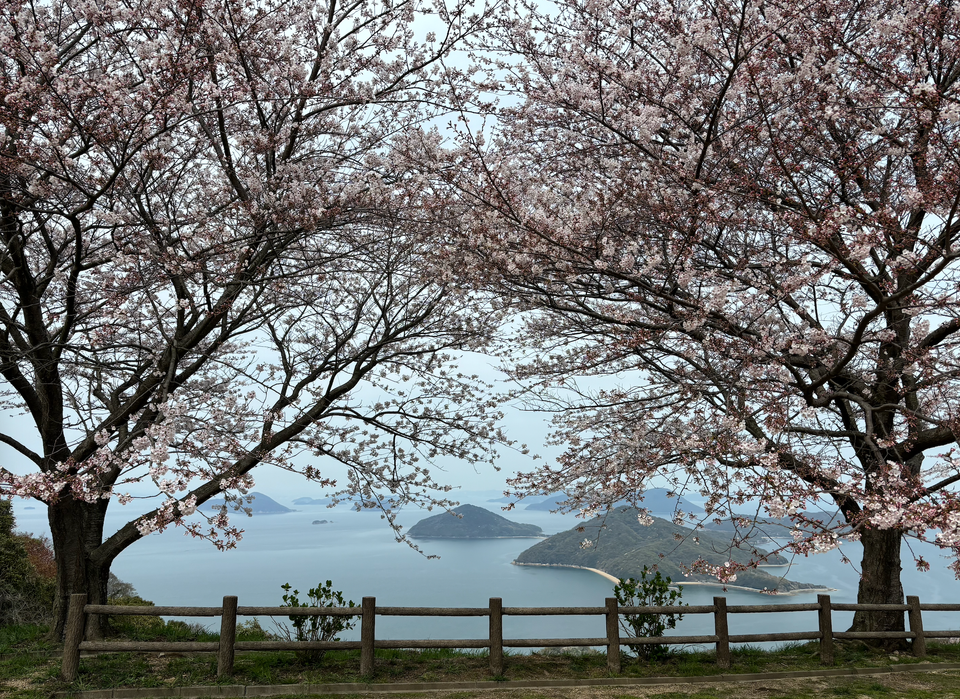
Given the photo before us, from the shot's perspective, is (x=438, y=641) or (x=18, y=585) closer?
(x=438, y=641)

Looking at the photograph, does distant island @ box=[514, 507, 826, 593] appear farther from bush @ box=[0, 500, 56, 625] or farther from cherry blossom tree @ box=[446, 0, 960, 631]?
bush @ box=[0, 500, 56, 625]

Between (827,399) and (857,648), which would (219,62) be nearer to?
(827,399)

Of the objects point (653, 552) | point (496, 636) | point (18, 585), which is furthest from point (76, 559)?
point (653, 552)

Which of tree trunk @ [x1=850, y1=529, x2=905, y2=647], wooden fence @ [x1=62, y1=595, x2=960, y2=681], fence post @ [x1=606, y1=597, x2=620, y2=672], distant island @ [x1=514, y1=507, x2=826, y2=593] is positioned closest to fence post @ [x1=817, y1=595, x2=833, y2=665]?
wooden fence @ [x1=62, y1=595, x2=960, y2=681]

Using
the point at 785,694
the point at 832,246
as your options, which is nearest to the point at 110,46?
the point at 832,246

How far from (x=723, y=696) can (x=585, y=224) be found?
6277 mm

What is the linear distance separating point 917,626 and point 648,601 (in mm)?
4554

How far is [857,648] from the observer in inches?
393

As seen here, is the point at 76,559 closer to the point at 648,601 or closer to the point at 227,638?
the point at 227,638

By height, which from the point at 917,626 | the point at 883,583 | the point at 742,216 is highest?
the point at 742,216

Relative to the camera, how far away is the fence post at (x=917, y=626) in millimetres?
9672

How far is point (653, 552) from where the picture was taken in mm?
10047

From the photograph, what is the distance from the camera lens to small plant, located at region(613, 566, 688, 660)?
9031 mm

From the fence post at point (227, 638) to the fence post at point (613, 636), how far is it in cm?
514
